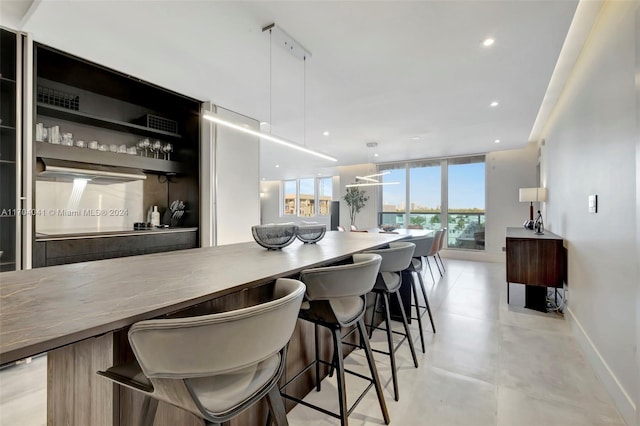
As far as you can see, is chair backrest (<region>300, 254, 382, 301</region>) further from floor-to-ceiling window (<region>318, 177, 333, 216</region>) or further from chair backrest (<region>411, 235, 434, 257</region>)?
floor-to-ceiling window (<region>318, 177, 333, 216</region>)

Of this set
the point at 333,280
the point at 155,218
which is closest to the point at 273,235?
the point at 333,280

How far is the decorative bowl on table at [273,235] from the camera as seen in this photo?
2037 mm

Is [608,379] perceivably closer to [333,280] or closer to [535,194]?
[333,280]

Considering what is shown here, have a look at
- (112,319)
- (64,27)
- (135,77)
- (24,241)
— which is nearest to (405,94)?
(135,77)

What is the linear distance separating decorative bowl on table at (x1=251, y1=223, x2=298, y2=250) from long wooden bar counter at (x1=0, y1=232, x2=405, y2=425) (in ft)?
2.03

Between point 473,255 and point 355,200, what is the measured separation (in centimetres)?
344

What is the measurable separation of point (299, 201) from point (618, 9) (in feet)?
31.8

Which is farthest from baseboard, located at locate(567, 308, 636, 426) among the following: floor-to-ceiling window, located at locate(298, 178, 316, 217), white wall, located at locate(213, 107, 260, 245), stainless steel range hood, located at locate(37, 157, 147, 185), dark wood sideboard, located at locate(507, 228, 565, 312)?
floor-to-ceiling window, located at locate(298, 178, 316, 217)

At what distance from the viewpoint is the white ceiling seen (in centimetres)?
205

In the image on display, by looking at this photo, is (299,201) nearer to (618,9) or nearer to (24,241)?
(24,241)

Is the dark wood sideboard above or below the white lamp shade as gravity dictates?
below

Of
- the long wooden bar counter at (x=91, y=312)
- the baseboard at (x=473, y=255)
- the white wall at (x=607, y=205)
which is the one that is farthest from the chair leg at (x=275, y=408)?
the baseboard at (x=473, y=255)

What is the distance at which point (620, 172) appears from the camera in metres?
1.83

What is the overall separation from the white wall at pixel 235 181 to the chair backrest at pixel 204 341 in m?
3.24
